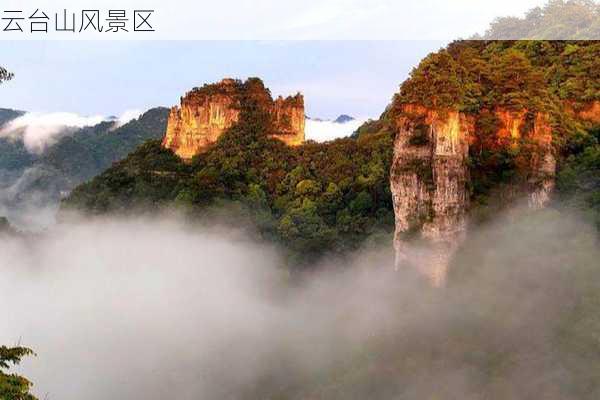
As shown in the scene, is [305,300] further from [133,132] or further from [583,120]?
[133,132]

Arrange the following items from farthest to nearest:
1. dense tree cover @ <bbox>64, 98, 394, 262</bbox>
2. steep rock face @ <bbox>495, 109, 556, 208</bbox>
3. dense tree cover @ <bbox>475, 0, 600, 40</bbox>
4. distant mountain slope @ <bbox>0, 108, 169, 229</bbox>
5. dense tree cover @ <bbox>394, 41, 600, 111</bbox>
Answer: distant mountain slope @ <bbox>0, 108, 169, 229</bbox> < dense tree cover @ <bbox>64, 98, 394, 262</bbox> < dense tree cover @ <bbox>475, 0, 600, 40</bbox> < steep rock face @ <bbox>495, 109, 556, 208</bbox> < dense tree cover @ <bbox>394, 41, 600, 111</bbox>

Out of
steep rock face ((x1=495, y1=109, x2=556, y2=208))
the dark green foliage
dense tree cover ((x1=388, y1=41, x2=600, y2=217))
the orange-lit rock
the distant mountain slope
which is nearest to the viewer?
the dark green foliage

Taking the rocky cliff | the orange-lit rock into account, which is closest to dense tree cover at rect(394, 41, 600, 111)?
the orange-lit rock

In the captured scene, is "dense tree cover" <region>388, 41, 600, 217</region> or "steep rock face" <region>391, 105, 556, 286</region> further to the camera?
"dense tree cover" <region>388, 41, 600, 217</region>

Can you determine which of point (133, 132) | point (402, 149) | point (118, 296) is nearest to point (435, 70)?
point (402, 149)

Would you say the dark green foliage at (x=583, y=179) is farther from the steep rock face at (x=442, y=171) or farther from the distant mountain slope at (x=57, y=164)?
the distant mountain slope at (x=57, y=164)

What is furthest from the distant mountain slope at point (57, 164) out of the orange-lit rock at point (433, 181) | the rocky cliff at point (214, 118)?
the orange-lit rock at point (433, 181)

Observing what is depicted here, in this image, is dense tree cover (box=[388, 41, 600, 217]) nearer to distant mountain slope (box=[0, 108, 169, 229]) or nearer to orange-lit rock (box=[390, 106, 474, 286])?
orange-lit rock (box=[390, 106, 474, 286])
